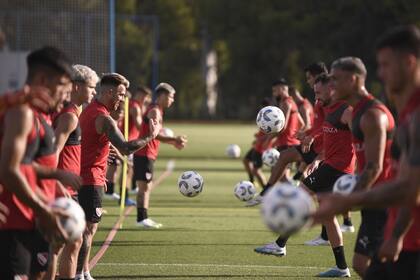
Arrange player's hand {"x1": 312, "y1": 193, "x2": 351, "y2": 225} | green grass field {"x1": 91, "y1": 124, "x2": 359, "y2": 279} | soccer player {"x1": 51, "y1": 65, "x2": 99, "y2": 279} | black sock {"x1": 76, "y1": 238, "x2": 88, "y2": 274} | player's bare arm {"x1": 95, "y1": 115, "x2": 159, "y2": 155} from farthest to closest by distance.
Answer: green grass field {"x1": 91, "y1": 124, "x2": 359, "y2": 279}, black sock {"x1": 76, "y1": 238, "x2": 88, "y2": 274}, player's bare arm {"x1": 95, "y1": 115, "x2": 159, "y2": 155}, soccer player {"x1": 51, "y1": 65, "x2": 99, "y2": 279}, player's hand {"x1": 312, "y1": 193, "x2": 351, "y2": 225}

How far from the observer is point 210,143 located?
45.3 metres

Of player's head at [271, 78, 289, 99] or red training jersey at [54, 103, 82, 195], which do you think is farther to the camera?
player's head at [271, 78, 289, 99]

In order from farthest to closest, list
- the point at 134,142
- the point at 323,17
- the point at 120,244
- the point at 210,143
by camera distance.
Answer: the point at 323,17 → the point at 210,143 → the point at 120,244 → the point at 134,142

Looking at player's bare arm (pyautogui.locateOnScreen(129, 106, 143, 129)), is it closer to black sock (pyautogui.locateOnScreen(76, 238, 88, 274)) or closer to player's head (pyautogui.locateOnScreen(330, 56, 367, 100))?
black sock (pyautogui.locateOnScreen(76, 238, 88, 274))

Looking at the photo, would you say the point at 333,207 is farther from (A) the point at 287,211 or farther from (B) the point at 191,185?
(B) the point at 191,185

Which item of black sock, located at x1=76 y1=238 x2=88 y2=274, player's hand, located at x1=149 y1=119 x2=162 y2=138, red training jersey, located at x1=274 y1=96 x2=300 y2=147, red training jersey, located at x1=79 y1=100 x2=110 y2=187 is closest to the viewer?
player's hand, located at x1=149 y1=119 x2=162 y2=138

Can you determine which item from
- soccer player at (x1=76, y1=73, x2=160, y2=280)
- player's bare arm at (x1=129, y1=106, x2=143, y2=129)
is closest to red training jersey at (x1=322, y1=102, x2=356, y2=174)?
soccer player at (x1=76, y1=73, x2=160, y2=280)

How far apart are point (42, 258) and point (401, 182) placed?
2806mm

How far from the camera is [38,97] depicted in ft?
20.5

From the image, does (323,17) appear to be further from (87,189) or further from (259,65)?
(87,189)

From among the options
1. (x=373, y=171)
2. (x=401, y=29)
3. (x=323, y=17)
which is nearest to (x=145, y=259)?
(x=373, y=171)

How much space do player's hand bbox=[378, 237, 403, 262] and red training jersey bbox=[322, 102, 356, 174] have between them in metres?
5.11

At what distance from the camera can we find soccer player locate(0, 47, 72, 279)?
237 inches

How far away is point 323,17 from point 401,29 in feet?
219
